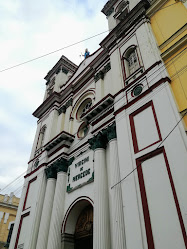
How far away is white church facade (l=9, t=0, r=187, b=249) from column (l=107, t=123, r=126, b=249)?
0.10 ft

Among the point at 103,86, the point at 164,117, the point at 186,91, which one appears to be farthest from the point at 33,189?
the point at 186,91

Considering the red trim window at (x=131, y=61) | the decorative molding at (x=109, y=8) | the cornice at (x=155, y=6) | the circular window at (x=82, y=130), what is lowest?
the circular window at (x=82, y=130)

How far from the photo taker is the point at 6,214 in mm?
20531

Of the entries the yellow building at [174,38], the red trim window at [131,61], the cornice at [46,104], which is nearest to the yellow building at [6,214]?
the cornice at [46,104]

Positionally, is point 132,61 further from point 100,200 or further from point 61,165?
point 100,200

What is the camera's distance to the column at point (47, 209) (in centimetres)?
921

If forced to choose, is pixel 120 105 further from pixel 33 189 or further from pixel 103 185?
pixel 33 189

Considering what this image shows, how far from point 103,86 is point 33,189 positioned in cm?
713

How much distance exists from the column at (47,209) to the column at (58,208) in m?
0.51

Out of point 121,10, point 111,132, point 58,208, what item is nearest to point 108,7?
point 121,10

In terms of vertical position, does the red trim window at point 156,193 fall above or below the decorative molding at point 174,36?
below

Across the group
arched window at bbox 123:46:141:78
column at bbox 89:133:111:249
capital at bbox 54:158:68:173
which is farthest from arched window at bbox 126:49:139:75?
capital at bbox 54:158:68:173

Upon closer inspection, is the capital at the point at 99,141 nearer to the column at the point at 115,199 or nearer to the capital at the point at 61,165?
the column at the point at 115,199

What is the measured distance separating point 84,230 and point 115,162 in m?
3.43
